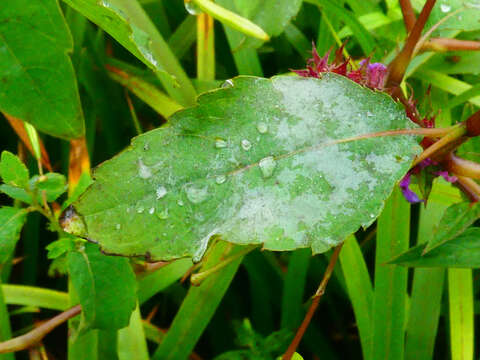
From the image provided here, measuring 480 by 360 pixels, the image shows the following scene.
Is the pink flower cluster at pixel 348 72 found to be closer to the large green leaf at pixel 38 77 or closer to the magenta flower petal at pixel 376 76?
the magenta flower petal at pixel 376 76

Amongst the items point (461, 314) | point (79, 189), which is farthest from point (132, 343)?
point (461, 314)

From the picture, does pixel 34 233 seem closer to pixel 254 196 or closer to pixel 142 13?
pixel 142 13

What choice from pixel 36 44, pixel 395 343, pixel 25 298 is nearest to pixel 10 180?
pixel 36 44

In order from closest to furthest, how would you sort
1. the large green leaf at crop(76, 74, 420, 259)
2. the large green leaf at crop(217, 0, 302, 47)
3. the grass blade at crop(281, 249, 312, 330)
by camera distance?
the large green leaf at crop(76, 74, 420, 259) → the large green leaf at crop(217, 0, 302, 47) → the grass blade at crop(281, 249, 312, 330)

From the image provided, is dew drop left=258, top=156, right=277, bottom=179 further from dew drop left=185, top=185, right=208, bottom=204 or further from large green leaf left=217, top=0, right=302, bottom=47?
large green leaf left=217, top=0, right=302, bottom=47

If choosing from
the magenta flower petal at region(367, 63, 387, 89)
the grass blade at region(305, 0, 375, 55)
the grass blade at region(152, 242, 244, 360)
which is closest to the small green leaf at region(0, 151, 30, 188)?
the grass blade at region(152, 242, 244, 360)

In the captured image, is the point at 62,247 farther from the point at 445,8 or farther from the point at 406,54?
the point at 445,8
